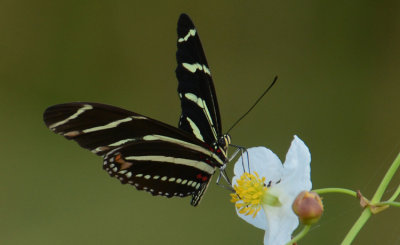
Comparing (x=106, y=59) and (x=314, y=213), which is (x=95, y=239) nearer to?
(x=106, y=59)

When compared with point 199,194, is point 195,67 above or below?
above

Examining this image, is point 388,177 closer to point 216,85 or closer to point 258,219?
point 258,219

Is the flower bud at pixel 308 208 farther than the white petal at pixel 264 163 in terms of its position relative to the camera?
No

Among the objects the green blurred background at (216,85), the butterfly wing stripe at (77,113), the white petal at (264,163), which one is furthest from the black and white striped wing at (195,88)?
the green blurred background at (216,85)

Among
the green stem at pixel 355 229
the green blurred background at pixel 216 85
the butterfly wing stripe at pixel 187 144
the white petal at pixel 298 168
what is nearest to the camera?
the green stem at pixel 355 229

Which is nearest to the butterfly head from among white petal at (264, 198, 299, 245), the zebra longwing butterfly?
the zebra longwing butterfly

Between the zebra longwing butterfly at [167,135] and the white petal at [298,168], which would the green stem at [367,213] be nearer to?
the white petal at [298,168]

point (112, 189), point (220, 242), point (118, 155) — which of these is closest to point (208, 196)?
point (220, 242)

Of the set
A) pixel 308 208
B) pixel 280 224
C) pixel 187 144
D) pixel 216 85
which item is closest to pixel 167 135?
pixel 187 144

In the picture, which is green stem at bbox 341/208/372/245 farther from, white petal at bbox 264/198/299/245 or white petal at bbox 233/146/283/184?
white petal at bbox 233/146/283/184
